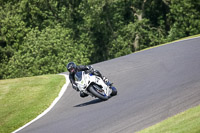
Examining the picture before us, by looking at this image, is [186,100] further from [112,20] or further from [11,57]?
[112,20]

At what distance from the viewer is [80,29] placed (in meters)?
46.6

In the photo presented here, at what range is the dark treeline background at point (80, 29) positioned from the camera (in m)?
38.8


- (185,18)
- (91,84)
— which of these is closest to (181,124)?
(91,84)

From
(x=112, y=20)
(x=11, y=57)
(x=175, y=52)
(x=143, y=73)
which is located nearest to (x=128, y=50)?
(x=112, y=20)

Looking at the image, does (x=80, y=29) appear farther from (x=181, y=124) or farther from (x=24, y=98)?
(x=181, y=124)

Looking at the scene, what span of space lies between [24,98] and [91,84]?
4.68 metres

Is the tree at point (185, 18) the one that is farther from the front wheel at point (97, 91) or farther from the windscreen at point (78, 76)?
the windscreen at point (78, 76)

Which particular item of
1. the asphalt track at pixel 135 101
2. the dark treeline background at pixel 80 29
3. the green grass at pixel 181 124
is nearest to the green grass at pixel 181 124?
the green grass at pixel 181 124

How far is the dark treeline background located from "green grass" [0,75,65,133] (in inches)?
698

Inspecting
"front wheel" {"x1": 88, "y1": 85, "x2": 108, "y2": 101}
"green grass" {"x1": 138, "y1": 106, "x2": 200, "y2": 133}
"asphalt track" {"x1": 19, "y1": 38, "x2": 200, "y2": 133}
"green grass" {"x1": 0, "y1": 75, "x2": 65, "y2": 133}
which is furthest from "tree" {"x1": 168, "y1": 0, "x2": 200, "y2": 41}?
"green grass" {"x1": 138, "y1": 106, "x2": 200, "y2": 133}

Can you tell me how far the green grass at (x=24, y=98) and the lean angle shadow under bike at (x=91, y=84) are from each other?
89.6 inches

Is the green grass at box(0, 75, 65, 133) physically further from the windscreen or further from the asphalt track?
the windscreen

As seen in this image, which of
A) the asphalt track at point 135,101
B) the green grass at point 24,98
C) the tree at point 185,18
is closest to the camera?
the asphalt track at point 135,101

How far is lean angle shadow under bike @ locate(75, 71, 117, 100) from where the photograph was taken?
12.4 m
